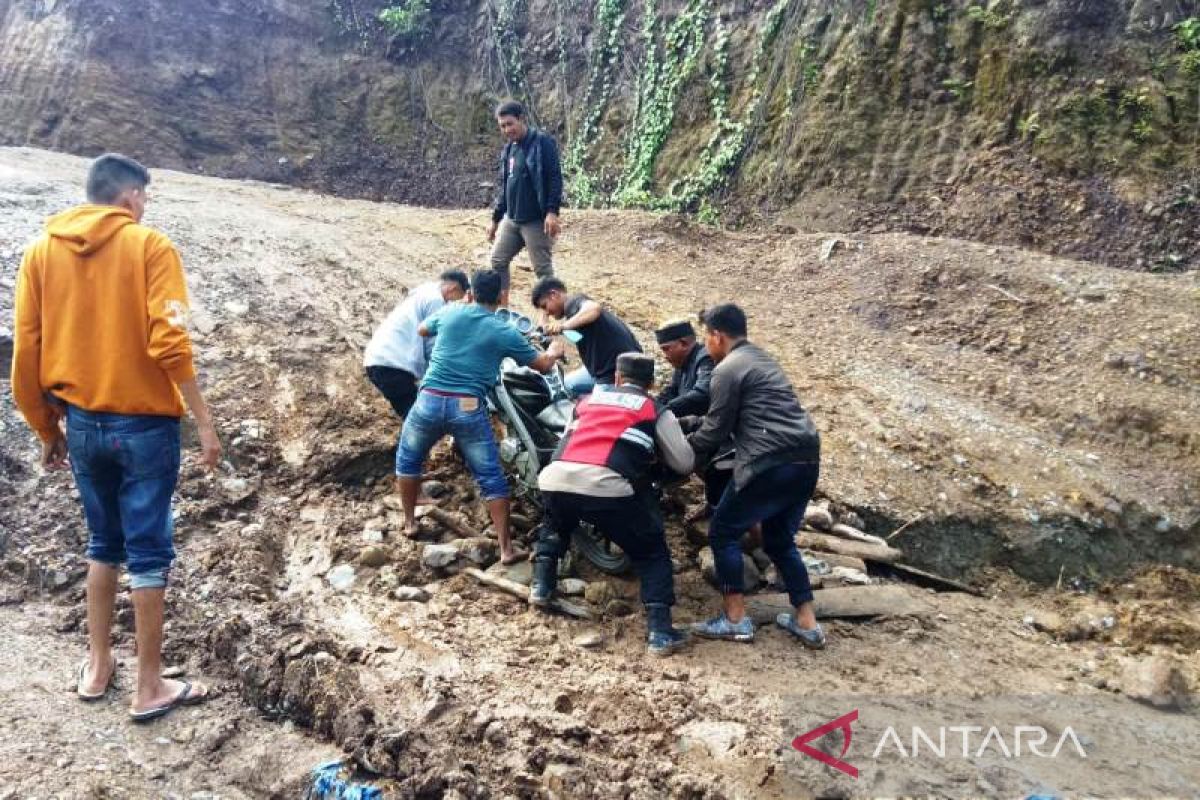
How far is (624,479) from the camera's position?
3.79 meters

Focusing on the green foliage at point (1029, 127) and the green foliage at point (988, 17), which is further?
the green foliage at point (988, 17)

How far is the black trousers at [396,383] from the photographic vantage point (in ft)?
16.8

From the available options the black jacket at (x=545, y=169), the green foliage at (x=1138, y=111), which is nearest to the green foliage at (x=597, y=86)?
the black jacket at (x=545, y=169)

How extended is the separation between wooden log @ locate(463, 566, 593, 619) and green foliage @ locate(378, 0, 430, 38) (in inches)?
573

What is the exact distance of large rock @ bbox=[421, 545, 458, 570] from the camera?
14.7 feet

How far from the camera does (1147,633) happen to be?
4715mm

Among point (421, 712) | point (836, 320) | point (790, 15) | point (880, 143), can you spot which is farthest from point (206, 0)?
point (421, 712)

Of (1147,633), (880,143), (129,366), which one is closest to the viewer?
(129,366)

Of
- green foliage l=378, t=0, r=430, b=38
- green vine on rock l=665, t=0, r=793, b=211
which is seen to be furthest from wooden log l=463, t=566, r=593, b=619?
green foliage l=378, t=0, r=430, b=38

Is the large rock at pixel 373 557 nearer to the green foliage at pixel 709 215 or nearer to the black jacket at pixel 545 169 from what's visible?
the black jacket at pixel 545 169

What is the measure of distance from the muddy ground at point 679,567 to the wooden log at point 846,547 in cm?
37

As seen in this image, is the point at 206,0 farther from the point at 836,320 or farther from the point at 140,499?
the point at 140,499

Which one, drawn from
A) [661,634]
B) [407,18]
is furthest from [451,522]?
[407,18]

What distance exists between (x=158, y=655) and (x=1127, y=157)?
396 inches
